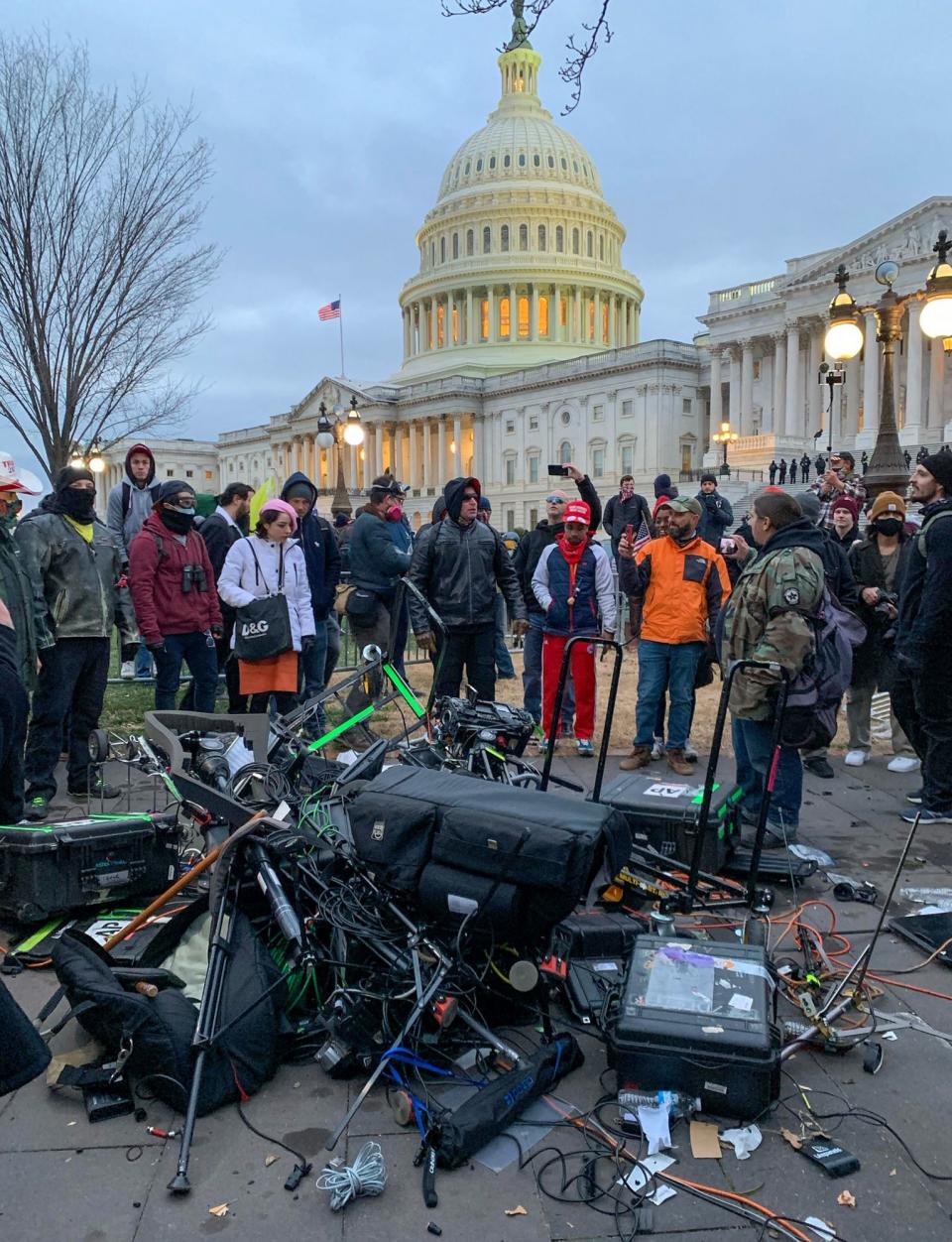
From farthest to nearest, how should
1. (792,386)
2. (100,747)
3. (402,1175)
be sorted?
(792,386)
(100,747)
(402,1175)

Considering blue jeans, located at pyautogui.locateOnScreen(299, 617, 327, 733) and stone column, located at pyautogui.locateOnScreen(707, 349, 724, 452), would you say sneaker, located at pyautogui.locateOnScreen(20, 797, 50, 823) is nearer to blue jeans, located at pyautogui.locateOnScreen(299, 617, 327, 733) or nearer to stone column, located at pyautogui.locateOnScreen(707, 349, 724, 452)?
blue jeans, located at pyautogui.locateOnScreen(299, 617, 327, 733)

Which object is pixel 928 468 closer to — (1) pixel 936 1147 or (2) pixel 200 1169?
(1) pixel 936 1147

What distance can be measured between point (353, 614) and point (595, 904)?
15.6ft

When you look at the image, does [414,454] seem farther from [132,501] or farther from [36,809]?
[36,809]

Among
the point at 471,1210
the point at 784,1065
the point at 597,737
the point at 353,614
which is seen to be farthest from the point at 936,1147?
the point at 353,614

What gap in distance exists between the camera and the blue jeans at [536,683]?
8.66 m

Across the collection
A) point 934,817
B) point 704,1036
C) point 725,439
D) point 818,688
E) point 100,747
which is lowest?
point 934,817

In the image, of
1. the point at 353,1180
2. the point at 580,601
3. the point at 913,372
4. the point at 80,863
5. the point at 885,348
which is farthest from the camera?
the point at 913,372

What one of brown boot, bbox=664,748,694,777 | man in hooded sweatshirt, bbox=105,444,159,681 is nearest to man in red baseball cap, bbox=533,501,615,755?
brown boot, bbox=664,748,694,777

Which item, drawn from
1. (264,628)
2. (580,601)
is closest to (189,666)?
(264,628)

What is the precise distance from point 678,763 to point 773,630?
228cm

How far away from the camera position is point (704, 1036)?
119 inches

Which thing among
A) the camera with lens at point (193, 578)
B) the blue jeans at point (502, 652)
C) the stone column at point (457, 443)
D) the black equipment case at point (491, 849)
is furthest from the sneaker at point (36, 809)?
the stone column at point (457, 443)

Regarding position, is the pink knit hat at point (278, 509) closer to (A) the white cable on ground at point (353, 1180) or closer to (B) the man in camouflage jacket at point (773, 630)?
(B) the man in camouflage jacket at point (773, 630)
